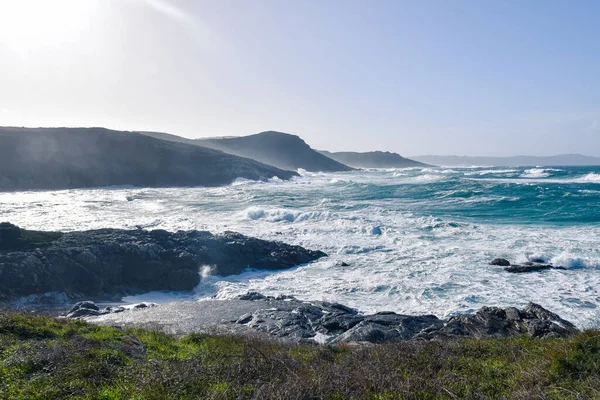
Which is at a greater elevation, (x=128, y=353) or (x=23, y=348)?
(x=23, y=348)

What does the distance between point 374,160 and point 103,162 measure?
438 feet

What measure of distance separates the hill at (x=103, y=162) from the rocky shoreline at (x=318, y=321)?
48.0m

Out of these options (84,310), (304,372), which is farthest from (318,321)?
(84,310)

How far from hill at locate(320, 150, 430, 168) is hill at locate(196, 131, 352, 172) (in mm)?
50160

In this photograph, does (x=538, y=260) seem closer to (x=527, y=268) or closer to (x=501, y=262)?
(x=527, y=268)

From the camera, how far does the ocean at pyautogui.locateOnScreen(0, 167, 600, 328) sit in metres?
14.5

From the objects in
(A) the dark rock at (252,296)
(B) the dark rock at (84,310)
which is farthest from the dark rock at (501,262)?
(B) the dark rock at (84,310)

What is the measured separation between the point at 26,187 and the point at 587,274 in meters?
57.9

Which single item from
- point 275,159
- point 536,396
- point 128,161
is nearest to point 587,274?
point 536,396

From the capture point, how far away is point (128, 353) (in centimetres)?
709

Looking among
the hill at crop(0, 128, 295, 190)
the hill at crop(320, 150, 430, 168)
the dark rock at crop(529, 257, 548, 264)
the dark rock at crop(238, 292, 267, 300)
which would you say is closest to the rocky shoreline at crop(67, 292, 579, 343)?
the dark rock at crop(238, 292, 267, 300)

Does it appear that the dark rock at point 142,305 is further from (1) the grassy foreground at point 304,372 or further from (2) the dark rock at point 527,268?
(2) the dark rock at point 527,268

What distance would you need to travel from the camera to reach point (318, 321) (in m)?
11.4

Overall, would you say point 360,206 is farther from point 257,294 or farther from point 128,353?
point 128,353
